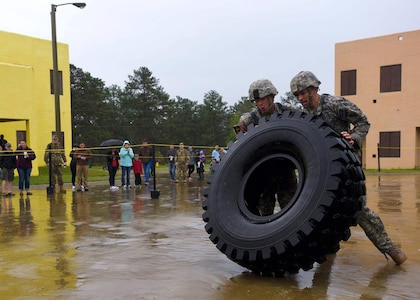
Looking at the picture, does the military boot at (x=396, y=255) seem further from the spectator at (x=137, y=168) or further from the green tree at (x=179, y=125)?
the green tree at (x=179, y=125)

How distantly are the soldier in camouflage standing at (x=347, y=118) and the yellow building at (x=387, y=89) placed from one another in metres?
23.7

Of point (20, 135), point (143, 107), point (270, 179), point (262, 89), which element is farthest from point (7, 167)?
point (143, 107)

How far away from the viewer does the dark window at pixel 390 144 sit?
26484 mm

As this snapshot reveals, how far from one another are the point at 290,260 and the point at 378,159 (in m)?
23.1

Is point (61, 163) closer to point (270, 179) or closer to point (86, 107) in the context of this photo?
point (270, 179)

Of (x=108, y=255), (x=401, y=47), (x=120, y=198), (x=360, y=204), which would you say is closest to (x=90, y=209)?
(x=120, y=198)

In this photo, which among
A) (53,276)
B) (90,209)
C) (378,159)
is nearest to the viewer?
(53,276)

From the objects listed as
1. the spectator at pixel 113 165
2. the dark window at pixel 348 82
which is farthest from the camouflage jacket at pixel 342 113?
the dark window at pixel 348 82

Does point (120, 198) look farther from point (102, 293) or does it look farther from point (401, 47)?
point (401, 47)

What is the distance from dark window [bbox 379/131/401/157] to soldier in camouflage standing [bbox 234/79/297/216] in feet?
78.6

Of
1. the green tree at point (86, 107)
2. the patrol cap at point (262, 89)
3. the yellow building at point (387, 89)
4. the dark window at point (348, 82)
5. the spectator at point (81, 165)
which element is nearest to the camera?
the patrol cap at point (262, 89)

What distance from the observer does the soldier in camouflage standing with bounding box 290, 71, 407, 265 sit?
404cm

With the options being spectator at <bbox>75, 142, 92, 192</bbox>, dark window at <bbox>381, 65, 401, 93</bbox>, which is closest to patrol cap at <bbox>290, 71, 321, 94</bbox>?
spectator at <bbox>75, 142, 92, 192</bbox>

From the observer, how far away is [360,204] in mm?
3492
